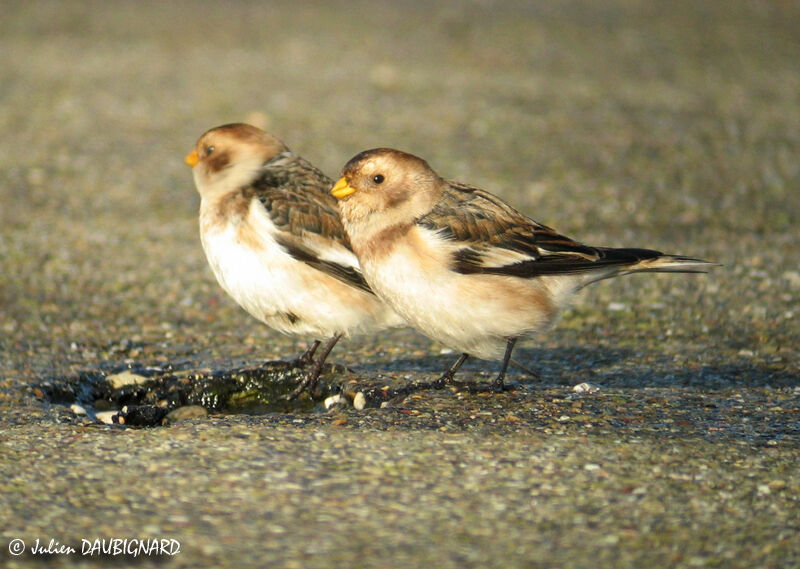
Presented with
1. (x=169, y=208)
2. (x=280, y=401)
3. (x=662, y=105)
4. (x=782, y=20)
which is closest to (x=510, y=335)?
(x=280, y=401)

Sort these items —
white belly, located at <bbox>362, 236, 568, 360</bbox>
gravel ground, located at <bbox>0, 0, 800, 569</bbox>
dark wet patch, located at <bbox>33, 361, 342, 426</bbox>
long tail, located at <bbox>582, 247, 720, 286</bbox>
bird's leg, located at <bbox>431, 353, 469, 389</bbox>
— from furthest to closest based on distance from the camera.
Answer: dark wet patch, located at <bbox>33, 361, 342, 426</bbox>
bird's leg, located at <bbox>431, 353, 469, 389</bbox>
long tail, located at <bbox>582, 247, 720, 286</bbox>
white belly, located at <bbox>362, 236, 568, 360</bbox>
gravel ground, located at <bbox>0, 0, 800, 569</bbox>

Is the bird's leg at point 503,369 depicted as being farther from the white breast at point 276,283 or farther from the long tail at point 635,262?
the white breast at point 276,283

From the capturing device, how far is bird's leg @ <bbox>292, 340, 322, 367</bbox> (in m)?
4.78

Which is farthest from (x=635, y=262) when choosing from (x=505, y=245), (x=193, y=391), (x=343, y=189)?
(x=193, y=391)

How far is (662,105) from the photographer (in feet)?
30.3

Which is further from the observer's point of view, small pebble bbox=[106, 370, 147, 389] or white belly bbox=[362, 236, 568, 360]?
small pebble bbox=[106, 370, 147, 389]

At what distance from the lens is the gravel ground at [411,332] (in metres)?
3.10

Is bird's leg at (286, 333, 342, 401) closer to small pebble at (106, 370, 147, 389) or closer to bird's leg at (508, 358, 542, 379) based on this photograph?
small pebble at (106, 370, 147, 389)

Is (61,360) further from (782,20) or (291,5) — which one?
(782,20)

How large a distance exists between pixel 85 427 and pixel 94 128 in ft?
17.6

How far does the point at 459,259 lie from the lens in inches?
162

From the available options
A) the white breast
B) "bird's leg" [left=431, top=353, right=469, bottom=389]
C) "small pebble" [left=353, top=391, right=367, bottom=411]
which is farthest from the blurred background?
"bird's leg" [left=431, top=353, right=469, bottom=389]

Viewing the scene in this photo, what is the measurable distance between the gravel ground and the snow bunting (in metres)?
0.30
